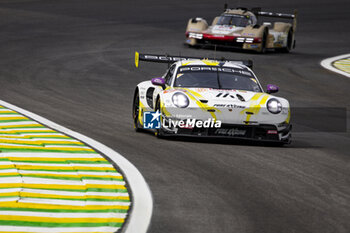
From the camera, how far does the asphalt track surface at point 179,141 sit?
6.36 metres

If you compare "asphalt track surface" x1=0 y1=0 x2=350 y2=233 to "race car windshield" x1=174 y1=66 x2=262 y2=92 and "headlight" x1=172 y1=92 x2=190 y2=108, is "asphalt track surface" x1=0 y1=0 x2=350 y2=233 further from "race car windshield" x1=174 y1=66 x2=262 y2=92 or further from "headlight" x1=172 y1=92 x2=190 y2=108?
"race car windshield" x1=174 y1=66 x2=262 y2=92

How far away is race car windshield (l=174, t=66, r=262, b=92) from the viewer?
10.9 metres

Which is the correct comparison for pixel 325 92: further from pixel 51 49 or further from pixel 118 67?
pixel 51 49

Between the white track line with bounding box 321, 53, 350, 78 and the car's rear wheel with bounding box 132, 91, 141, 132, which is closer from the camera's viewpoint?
the car's rear wheel with bounding box 132, 91, 141, 132

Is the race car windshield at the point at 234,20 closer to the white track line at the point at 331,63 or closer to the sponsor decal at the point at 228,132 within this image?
the white track line at the point at 331,63

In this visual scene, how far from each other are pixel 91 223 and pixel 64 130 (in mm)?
4810

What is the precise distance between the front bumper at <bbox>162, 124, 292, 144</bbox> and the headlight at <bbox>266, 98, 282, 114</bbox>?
228 millimetres

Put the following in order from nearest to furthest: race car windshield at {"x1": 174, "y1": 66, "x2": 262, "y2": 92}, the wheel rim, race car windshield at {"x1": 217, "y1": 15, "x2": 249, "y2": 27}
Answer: race car windshield at {"x1": 174, "y1": 66, "x2": 262, "y2": 92}
the wheel rim
race car windshield at {"x1": 217, "y1": 15, "x2": 249, "y2": 27}

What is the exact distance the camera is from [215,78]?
11.0 meters

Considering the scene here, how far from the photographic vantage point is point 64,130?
409 inches

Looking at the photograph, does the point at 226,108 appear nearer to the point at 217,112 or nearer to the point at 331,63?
the point at 217,112
